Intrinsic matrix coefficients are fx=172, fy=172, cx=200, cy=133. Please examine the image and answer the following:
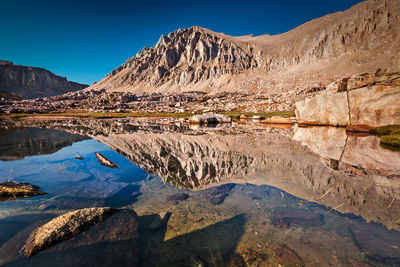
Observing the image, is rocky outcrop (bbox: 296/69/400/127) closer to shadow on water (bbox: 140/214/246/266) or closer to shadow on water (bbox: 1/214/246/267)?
shadow on water (bbox: 140/214/246/266)

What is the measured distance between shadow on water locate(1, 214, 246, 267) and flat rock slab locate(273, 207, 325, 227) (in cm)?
122

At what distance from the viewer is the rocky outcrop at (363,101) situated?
17859mm

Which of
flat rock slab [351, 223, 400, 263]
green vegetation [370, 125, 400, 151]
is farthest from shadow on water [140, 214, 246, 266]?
green vegetation [370, 125, 400, 151]

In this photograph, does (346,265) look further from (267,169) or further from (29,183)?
(29,183)

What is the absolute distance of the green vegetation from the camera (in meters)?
14.5

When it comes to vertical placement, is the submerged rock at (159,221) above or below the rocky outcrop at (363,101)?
below

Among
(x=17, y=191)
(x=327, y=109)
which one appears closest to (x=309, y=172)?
(x=17, y=191)

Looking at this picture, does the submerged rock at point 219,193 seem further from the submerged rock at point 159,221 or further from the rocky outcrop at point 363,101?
the rocky outcrop at point 363,101

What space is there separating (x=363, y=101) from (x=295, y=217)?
23.5m

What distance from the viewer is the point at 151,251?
3.70 m

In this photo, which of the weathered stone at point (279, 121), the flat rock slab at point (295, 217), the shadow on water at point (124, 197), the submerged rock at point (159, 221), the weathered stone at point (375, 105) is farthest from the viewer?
the weathered stone at point (279, 121)

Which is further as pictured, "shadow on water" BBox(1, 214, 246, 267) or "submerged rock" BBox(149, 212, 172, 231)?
"submerged rock" BBox(149, 212, 172, 231)

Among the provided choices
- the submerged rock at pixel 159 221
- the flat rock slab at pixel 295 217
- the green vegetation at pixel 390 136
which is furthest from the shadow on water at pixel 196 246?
the green vegetation at pixel 390 136

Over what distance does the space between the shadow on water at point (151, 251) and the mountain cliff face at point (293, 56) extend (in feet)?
301
